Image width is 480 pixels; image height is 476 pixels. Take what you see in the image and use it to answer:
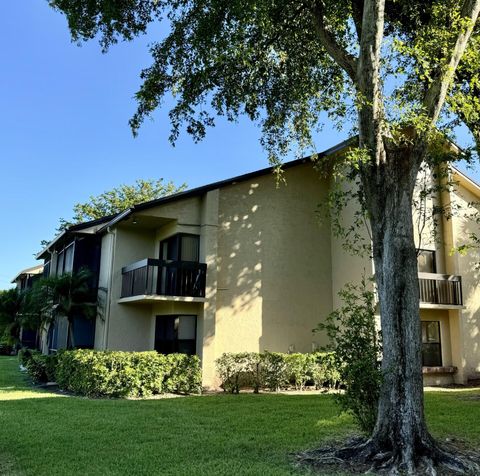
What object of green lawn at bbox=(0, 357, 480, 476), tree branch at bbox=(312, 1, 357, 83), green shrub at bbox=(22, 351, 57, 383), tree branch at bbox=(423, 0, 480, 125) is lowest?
green lawn at bbox=(0, 357, 480, 476)

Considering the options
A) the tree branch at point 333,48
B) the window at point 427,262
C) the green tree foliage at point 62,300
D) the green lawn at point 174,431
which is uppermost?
the tree branch at point 333,48

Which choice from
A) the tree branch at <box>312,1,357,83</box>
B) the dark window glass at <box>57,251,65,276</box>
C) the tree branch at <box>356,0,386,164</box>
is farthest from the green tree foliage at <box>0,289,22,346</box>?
the tree branch at <box>356,0,386,164</box>

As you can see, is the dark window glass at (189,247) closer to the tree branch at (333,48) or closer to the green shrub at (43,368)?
the green shrub at (43,368)

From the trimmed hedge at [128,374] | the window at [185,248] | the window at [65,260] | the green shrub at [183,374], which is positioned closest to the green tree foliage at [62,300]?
the window at [65,260]

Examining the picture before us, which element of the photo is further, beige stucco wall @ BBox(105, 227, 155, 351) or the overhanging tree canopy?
beige stucco wall @ BBox(105, 227, 155, 351)

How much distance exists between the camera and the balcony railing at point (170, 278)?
1602 cm

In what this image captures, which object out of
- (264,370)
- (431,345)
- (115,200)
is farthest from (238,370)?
(115,200)

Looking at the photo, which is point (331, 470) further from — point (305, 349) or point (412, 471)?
point (305, 349)

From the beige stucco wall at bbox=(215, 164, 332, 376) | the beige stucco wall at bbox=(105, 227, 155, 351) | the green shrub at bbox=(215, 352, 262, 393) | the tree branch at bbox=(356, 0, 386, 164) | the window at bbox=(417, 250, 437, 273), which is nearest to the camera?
the tree branch at bbox=(356, 0, 386, 164)

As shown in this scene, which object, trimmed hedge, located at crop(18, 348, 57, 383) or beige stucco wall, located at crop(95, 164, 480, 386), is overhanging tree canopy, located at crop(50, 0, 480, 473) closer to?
beige stucco wall, located at crop(95, 164, 480, 386)

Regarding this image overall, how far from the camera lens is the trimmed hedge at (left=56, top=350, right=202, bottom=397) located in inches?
540

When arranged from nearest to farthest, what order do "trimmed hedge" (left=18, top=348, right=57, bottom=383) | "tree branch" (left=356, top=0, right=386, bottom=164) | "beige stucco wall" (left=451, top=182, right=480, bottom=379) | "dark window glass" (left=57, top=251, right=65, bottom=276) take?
"tree branch" (left=356, top=0, right=386, bottom=164) → "trimmed hedge" (left=18, top=348, right=57, bottom=383) → "beige stucco wall" (left=451, top=182, right=480, bottom=379) → "dark window glass" (left=57, top=251, right=65, bottom=276)

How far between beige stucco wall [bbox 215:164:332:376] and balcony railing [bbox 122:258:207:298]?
0.93 meters

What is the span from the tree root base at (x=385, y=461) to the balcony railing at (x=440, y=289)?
36.5ft
